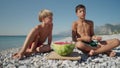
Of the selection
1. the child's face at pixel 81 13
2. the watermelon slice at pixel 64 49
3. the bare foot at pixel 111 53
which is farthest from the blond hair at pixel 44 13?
the bare foot at pixel 111 53

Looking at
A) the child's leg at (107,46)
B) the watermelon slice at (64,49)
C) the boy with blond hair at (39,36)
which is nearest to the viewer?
the watermelon slice at (64,49)

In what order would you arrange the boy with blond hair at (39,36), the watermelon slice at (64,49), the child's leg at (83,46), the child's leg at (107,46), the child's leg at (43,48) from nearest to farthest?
1. the watermelon slice at (64,49)
2. the child's leg at (83,46)
3. the child's leg at (107,46)
4. the boy with blond hair at (39,36)
5. the child's leg at (43,48)

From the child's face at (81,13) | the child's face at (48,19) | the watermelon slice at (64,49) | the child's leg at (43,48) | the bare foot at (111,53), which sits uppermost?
the child's face at (81,13)

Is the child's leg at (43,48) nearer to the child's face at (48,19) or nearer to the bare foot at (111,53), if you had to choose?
the child's face at (48,19)

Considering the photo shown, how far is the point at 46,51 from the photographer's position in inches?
208

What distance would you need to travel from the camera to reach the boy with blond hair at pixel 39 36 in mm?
4855

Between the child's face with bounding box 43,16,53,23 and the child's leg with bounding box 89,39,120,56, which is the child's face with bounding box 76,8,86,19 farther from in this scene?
the child's leg with bounding box 89,39,120,56

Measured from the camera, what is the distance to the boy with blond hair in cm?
486

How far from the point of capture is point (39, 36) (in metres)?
5.21

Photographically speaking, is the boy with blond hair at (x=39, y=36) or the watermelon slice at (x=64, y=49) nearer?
the watermelon slice at (x=64, y=49)

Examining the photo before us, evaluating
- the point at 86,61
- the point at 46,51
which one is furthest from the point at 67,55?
the point at 46,51

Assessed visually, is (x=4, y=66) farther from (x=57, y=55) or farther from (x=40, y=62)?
(x=57, y=55)

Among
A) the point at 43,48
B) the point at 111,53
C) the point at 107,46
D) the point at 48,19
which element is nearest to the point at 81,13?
the point at 48,19

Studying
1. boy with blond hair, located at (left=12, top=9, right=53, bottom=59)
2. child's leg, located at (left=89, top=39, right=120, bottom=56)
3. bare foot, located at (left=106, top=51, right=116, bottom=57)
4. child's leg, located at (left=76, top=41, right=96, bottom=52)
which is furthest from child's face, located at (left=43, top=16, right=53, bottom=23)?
bare foot, located at (left=106, top=51, right=116, bottom=57)
